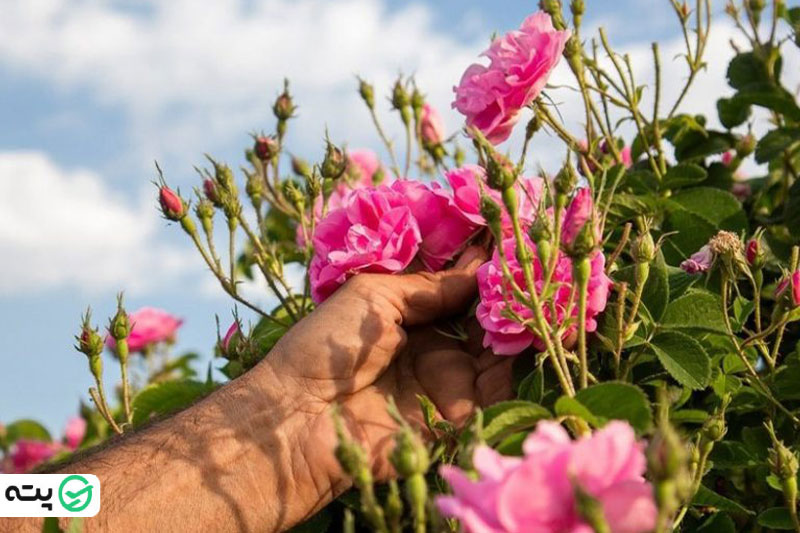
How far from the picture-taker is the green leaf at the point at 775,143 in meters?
2.30

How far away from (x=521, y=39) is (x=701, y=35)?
550 millimetres

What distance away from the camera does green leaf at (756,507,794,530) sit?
1.53 meters

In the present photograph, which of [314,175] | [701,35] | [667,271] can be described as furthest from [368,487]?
[701,35]

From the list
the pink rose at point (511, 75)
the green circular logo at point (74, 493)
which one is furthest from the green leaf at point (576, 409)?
the green circular logo at point (74, 493)

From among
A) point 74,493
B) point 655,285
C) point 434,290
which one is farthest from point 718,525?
point 74,493

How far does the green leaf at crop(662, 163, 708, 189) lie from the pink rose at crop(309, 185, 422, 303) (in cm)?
63

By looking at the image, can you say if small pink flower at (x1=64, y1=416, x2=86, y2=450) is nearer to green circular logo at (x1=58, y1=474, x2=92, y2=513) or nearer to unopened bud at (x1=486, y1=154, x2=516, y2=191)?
green circular logo at (x1=58, y1=474, x2=92, y2=513)

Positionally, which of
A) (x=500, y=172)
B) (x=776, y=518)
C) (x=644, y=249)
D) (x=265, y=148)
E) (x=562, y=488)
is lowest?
(x=776, y=518)

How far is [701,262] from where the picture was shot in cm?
173

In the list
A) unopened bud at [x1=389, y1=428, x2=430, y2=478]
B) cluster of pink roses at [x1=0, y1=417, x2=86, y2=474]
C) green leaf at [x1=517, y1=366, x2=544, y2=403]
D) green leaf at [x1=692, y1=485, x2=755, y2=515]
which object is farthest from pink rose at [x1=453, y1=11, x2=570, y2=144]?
cluster of pink roses at [x1=0, y1=417, x2=86, y2=474]

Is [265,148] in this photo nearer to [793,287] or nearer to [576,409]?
[793,287]

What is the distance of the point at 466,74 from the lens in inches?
75.2

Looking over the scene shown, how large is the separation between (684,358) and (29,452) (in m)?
3.79

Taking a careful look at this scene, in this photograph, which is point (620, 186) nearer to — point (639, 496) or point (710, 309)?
point (710, 309)
